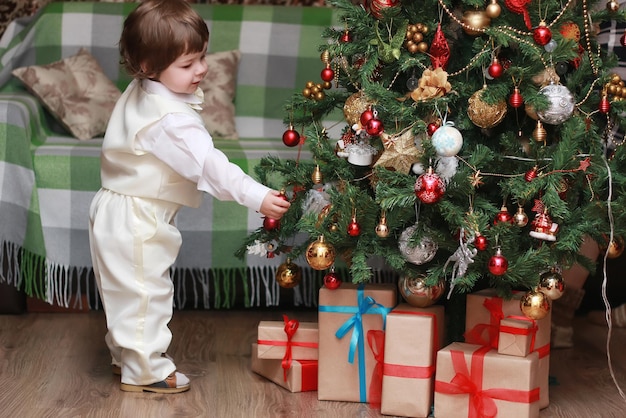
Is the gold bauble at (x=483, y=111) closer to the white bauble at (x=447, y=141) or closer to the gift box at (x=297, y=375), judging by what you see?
the white bauble at (x=447, y=141)

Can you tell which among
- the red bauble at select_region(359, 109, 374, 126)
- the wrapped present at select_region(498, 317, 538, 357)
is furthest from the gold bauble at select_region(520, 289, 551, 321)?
the red bauble at select_region(359, 109, 374, 126)

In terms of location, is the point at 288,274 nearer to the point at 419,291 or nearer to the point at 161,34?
the point at 419,291

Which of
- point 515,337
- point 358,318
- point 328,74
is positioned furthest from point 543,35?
point 358,318

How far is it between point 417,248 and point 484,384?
0.31 m

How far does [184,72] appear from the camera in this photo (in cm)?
201

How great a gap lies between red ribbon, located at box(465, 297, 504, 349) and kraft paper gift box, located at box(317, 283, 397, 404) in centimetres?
18

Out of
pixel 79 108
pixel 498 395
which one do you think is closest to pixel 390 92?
pixel 498 395

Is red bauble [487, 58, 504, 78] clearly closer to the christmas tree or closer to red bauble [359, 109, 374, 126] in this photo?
the christmas tree

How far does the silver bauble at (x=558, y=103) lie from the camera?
1813 mm

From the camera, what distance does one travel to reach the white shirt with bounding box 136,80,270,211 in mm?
1929

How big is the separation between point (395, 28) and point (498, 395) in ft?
2.56

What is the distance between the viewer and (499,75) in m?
1.84

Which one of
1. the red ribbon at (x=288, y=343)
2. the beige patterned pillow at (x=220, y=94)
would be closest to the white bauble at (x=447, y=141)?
the red ribbon at (x=288, y=343)

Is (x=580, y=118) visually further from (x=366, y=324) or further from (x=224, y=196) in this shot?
(x=224, y=196)
